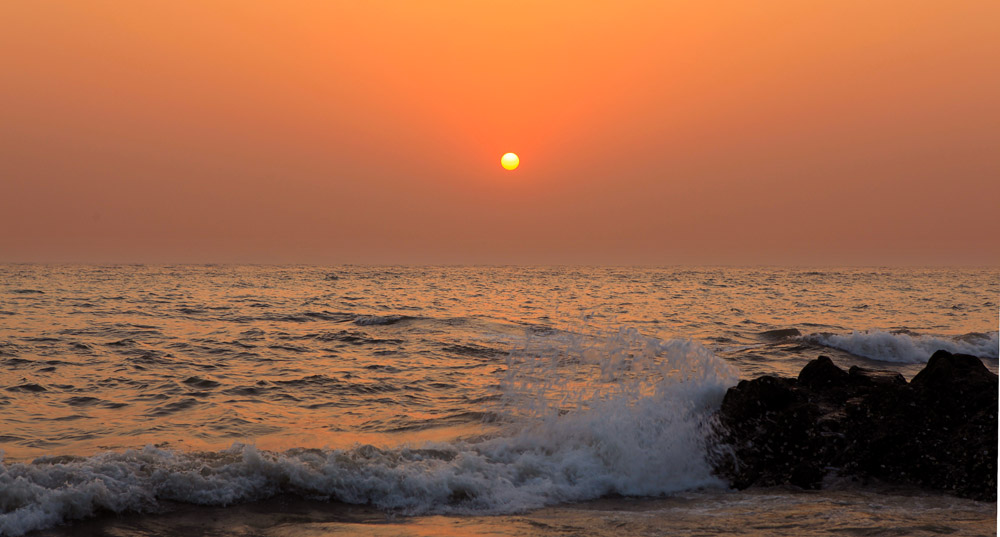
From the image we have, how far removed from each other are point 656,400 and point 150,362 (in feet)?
36.4

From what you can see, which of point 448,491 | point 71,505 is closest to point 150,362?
point 71,505

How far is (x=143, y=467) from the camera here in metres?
7.31

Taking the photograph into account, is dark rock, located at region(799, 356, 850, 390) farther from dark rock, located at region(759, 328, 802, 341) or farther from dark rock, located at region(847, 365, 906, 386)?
dark rock, located at region(759, 328, 802, 341)

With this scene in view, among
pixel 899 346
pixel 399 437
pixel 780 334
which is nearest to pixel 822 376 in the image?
pixel 399 437

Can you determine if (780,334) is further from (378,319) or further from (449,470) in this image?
(449,470)

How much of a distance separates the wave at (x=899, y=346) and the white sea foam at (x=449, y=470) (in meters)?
11.2

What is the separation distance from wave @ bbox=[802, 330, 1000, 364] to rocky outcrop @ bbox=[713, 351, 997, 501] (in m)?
10.9

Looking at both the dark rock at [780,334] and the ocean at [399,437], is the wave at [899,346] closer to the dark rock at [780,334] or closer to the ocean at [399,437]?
the ocean at [399,437]

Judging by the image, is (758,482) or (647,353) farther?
(647,353)

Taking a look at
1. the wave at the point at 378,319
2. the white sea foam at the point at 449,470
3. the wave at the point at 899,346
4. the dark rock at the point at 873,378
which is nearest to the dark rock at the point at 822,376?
the dark rock at the point at 873,378

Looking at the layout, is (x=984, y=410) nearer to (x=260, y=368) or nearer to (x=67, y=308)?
(x=260, y=368)

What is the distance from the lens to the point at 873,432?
807 cm

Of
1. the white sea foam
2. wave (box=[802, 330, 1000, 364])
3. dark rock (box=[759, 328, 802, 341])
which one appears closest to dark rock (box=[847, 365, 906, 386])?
the white sea foam

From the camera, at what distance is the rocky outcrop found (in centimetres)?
738
